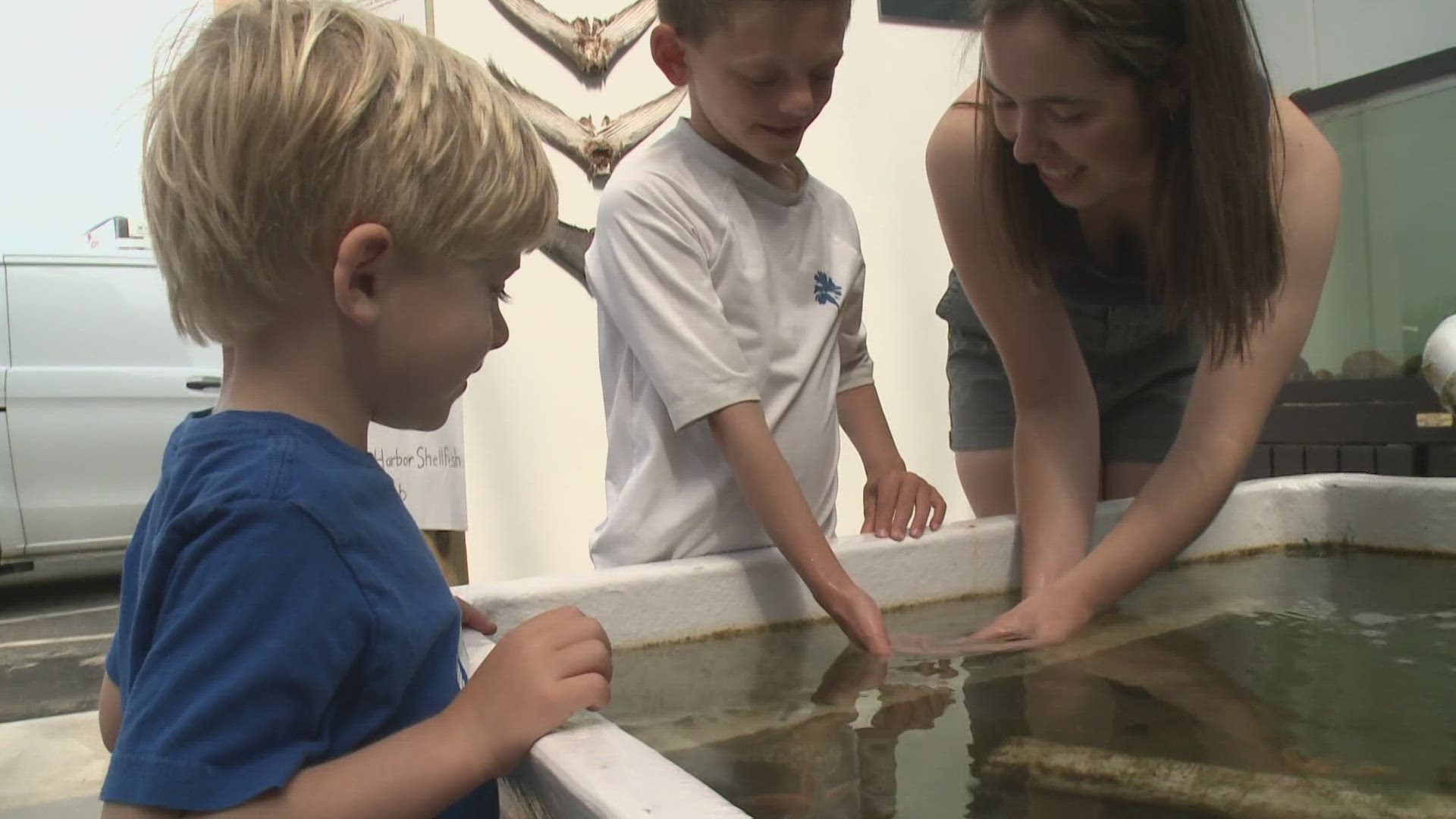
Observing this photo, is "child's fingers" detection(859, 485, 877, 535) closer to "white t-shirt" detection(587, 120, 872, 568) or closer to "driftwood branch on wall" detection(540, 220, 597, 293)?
"white t-shirt" detection(587, 120, 872, 568)

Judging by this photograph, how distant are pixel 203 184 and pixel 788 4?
0.62m

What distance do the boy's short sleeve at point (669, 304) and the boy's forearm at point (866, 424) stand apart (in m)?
0.27

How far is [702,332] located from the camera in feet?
3.35

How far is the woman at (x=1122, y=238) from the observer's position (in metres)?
0.94

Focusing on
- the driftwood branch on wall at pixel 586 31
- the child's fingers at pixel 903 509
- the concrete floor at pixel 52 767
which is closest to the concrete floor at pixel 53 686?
the concrete floor at pixel 52 767

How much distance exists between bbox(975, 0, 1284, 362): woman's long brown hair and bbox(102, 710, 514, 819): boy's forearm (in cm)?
73

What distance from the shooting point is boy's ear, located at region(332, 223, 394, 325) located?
557 millimetres

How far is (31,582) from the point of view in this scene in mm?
4219

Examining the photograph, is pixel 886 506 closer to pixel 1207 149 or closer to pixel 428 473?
pixel 1207 149

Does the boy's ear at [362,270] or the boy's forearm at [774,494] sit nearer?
the boy's ear at [362,270]

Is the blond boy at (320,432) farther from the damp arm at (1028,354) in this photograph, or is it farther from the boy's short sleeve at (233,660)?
the damp arm at (1028,354)

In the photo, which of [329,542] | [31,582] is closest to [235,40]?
[329,542]

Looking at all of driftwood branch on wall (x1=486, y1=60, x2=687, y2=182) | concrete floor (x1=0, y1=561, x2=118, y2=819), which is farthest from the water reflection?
driftwood branch on wall (x1=486, y1=60, x2=687, y2=182)

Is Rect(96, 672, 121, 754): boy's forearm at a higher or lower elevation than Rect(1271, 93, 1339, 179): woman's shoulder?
lower
